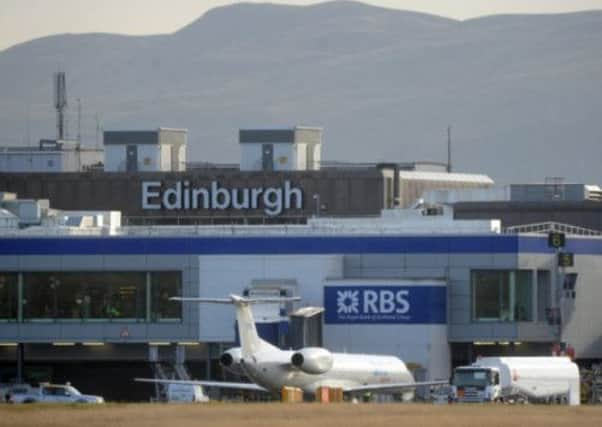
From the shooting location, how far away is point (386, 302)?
460 ft

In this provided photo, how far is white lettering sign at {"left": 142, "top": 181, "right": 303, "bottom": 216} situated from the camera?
185 meters

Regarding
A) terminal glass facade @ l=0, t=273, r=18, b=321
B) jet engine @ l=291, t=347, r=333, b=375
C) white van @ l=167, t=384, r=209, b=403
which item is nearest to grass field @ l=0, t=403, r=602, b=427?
jet engine @ l=291, t=347, r=333, b=375

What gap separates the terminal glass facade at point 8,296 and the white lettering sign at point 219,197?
41441 millimetres

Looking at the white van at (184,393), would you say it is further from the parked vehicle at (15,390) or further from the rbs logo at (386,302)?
the rbs logo at (386,302)

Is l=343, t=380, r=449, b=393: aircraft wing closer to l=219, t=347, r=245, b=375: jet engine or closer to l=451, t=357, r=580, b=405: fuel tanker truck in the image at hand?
l=451, t=357, r=580, b=405: fuel tanker truck

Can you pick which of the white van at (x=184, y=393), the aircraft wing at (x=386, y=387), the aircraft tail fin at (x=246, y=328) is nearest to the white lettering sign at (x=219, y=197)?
the white van at (x=184, y=393)

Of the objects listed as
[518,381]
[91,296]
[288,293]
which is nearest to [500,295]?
[288,293]

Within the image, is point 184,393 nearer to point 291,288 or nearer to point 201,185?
point 291,288

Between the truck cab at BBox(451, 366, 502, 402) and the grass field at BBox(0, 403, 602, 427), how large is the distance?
1608 cm

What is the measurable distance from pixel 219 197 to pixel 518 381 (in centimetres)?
6494

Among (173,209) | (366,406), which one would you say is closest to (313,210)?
(173,209)

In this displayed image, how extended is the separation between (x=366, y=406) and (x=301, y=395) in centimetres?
1811

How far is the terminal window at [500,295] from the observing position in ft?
465

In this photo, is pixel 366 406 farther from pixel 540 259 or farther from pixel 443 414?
pixel 540 259
